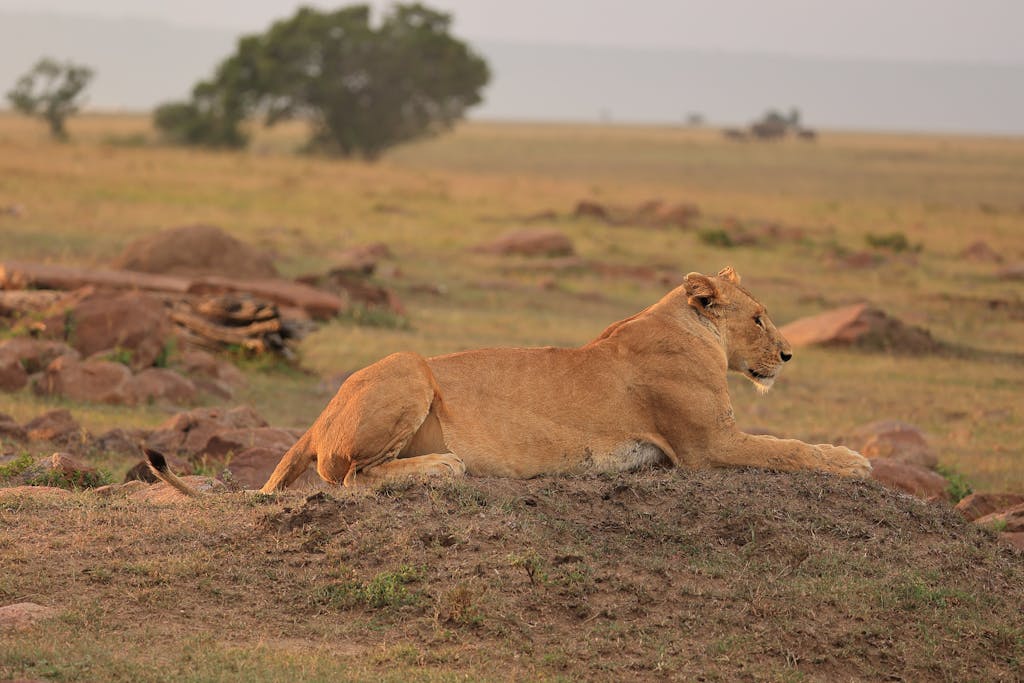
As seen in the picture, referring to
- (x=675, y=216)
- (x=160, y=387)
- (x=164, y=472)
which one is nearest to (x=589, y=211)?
(x=675, y=216)

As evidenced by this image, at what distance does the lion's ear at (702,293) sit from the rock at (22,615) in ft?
12.8

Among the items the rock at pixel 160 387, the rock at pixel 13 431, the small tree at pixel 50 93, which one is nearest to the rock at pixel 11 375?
the rock at pixel 160 387

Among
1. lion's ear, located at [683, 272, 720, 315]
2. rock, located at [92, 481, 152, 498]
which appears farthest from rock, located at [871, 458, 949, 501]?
rock, located at [92, 481, 152, 498]

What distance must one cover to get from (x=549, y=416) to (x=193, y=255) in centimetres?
1260

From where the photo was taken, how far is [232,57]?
168 feet

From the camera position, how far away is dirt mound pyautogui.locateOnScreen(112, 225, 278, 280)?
18500 millimetres

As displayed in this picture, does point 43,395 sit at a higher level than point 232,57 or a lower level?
lower

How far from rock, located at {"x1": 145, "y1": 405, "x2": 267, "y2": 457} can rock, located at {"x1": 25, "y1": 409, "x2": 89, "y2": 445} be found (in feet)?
1.80

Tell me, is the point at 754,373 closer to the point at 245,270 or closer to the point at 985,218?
the point at 245,270

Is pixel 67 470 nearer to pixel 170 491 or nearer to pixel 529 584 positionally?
pixel 170 491

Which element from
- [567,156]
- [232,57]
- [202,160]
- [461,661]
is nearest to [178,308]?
[461,661]

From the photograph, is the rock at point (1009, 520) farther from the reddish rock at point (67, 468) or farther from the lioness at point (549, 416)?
the reddish rock at point (67, 468)

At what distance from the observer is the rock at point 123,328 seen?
524 inches

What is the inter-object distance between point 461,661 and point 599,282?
1706cm
